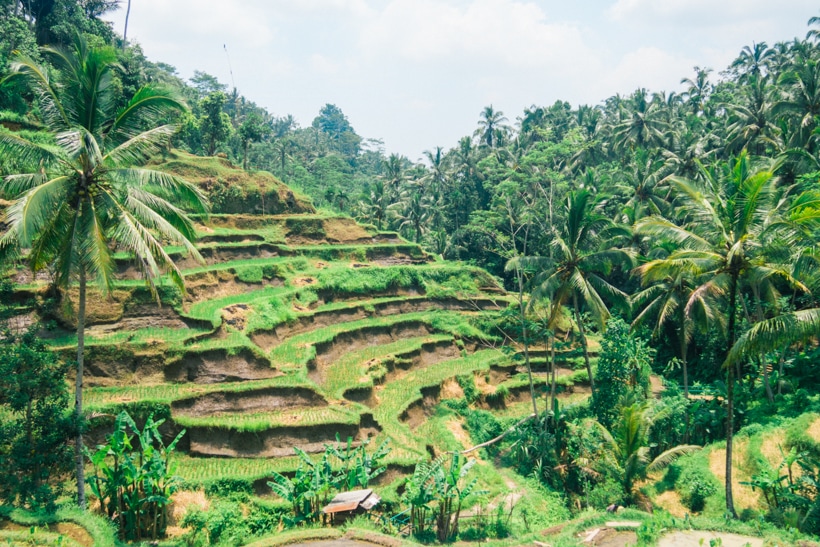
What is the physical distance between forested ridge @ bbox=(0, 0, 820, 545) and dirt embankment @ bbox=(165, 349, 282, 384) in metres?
0.39

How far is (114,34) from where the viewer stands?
4969cm

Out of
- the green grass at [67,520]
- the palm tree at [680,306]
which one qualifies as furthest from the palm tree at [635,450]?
the green grass at [67,520]

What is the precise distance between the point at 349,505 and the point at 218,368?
348 inches

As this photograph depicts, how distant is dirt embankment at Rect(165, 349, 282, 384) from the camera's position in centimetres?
2055

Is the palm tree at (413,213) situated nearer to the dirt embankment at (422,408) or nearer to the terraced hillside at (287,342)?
the terraced hillside at (287,342)

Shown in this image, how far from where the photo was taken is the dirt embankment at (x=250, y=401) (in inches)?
749

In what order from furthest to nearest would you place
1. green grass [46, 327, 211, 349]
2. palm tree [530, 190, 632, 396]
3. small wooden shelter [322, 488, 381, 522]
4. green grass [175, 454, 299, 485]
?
palm tree [530, 190, 632, 396] → green grass [46, 327, 211, 349] → green grass [175, 454, 299, 485] → small wooden shelter [322, 488, 381, 522]

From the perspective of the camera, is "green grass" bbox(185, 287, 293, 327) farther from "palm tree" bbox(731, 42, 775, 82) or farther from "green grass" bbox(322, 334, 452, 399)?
"palm tree" bbox(731, 42, 775, 82)

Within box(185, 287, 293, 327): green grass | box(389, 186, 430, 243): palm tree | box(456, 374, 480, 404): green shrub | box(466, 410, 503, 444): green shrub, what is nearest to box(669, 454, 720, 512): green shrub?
box(466, 410, 503, 444): green shrub

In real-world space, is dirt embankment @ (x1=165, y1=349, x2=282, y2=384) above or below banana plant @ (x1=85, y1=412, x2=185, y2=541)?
above

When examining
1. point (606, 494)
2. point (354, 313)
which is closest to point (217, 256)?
point (354, 313)

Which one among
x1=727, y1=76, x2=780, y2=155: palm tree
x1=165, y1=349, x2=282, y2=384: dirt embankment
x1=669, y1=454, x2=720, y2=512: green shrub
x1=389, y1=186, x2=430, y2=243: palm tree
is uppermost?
x1=727, y1=76, x2=780, y2=155: palm tree

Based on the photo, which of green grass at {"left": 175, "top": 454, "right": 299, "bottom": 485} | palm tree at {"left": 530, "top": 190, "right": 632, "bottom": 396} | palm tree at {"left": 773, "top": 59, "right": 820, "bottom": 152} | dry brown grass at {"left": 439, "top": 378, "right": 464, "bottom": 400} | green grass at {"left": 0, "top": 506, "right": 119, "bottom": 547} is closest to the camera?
green grass at {"left": 0, "top": 506, "right": 119, "bottom": 547}

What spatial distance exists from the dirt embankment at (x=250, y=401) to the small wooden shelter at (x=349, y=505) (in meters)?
6.02
